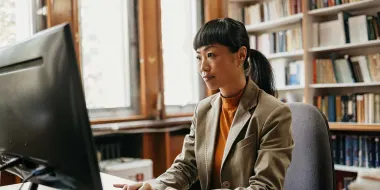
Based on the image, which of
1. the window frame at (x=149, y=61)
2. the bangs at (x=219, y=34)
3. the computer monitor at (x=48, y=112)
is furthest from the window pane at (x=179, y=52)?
the computer monitor at (x=48, y=112)

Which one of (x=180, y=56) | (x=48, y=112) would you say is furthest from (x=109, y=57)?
(x=48, y=112)

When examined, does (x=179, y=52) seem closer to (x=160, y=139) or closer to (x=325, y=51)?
(x=160, y=139)

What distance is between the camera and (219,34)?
4.18ft

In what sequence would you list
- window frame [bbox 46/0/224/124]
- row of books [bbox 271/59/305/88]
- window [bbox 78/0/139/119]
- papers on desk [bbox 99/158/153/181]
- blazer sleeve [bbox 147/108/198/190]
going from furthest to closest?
row of books [bbox 271/59/305/88], window frame [bbox 46/0/224/124], window [bbox 78/0/139/119], papers on desk [bbox 99/158/153/181], blazer sleeve [bbox 147/108/198/190]

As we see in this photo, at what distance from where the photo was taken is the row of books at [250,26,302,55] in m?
3.54

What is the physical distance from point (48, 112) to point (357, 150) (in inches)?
118

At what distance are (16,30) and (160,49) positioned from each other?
4.07ft

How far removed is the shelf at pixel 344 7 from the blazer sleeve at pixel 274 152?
2.27m

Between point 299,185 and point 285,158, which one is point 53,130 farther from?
point 299,185

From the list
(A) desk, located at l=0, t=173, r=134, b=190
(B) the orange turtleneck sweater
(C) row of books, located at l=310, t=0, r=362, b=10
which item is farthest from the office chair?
(C) row of books, located at l=310, t=0, r=362, b=10

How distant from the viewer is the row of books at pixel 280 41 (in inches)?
139

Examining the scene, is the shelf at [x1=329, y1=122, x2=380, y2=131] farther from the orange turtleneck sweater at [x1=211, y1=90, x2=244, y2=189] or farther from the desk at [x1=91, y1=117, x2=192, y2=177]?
the orange turtleneck sweater at [x1=211, y1=90, x2=244, y2=189]

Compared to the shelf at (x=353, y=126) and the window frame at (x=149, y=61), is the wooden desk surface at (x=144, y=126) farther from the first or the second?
the shelf at (x=353, y=126)

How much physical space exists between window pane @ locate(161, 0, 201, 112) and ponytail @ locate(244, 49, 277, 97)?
2306 millimetres
